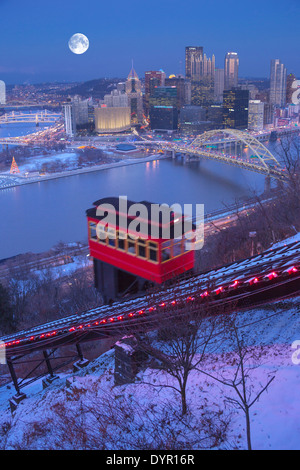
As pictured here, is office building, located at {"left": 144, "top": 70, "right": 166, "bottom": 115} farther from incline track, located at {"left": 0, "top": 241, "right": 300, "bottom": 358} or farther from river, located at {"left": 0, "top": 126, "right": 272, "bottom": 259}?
incline track, located at {"left": 0, "top": 241, "right": 300, "bottom": 358}

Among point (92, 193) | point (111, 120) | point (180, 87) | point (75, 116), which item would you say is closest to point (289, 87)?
point (180, 87)

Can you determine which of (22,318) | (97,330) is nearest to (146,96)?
(22,318)

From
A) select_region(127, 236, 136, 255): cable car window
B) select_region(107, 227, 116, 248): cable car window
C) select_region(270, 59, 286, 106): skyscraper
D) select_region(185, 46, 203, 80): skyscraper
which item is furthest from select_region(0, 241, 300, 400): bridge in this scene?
select_region(185, 46, 203, 80): skyscraper

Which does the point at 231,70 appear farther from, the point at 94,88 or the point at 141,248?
the point at 141,248

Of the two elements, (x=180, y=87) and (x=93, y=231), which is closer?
(x=93, y=231)

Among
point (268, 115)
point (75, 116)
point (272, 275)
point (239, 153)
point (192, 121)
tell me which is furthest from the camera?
point (268, 115)

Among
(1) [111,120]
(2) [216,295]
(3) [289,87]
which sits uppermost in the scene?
(3) [289,87]

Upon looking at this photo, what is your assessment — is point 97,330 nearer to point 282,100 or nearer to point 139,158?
point 139,158

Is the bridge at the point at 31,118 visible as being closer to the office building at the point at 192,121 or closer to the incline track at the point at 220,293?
the office building at the point at 192,121
